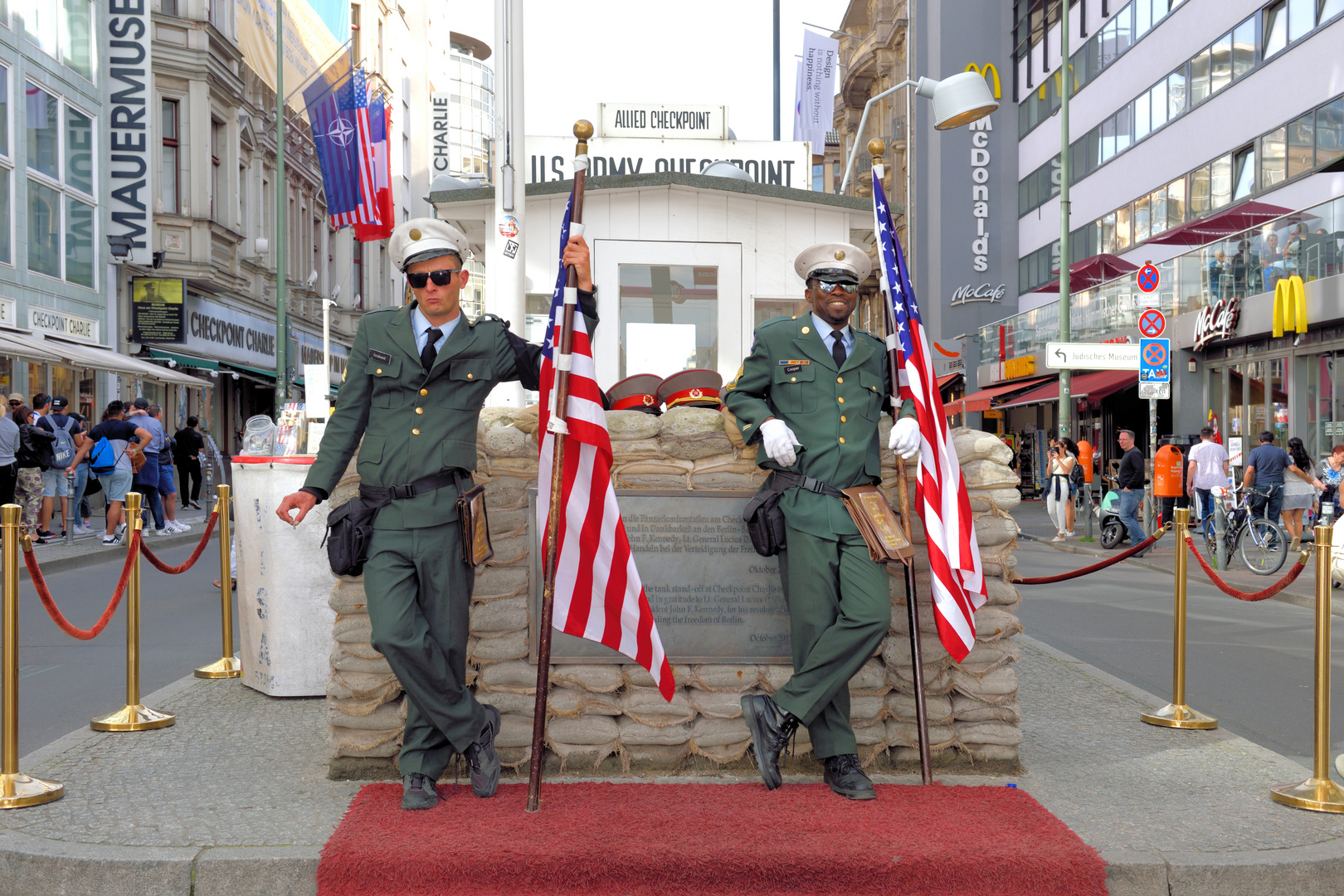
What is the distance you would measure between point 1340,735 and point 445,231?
518cm

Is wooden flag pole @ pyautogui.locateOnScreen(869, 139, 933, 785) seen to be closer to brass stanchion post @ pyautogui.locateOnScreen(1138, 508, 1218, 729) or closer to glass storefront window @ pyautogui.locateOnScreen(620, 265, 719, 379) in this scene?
brass stanchion post @ pyautogui.locateOnScreen(1138, 508, 1218, 729)

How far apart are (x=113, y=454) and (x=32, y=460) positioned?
4.59ft

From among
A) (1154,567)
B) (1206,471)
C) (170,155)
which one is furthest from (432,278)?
(170,155)

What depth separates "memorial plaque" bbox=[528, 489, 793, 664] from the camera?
514 cm

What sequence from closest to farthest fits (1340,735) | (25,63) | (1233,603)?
(1340,735) < (1233,603) < (25,63)

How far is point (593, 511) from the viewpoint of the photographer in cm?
475

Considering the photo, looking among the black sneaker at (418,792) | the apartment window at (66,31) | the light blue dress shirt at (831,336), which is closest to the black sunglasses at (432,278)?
the light blue dress shirt at (831,336)

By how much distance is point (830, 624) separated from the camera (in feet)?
15.5

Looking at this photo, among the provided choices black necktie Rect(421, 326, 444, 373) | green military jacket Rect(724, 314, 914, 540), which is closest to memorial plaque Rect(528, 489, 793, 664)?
green military jacket Rect(724, 314, 914, 540)

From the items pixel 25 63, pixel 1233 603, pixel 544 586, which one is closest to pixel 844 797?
pixel 544 586

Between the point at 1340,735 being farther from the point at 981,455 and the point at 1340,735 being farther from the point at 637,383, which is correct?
the point at 637,383

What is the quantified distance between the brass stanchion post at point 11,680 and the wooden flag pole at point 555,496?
184 cm

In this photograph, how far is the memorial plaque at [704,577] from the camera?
5137 millimetres

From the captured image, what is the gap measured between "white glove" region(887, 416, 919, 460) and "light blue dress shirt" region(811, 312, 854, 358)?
0.38 meters
